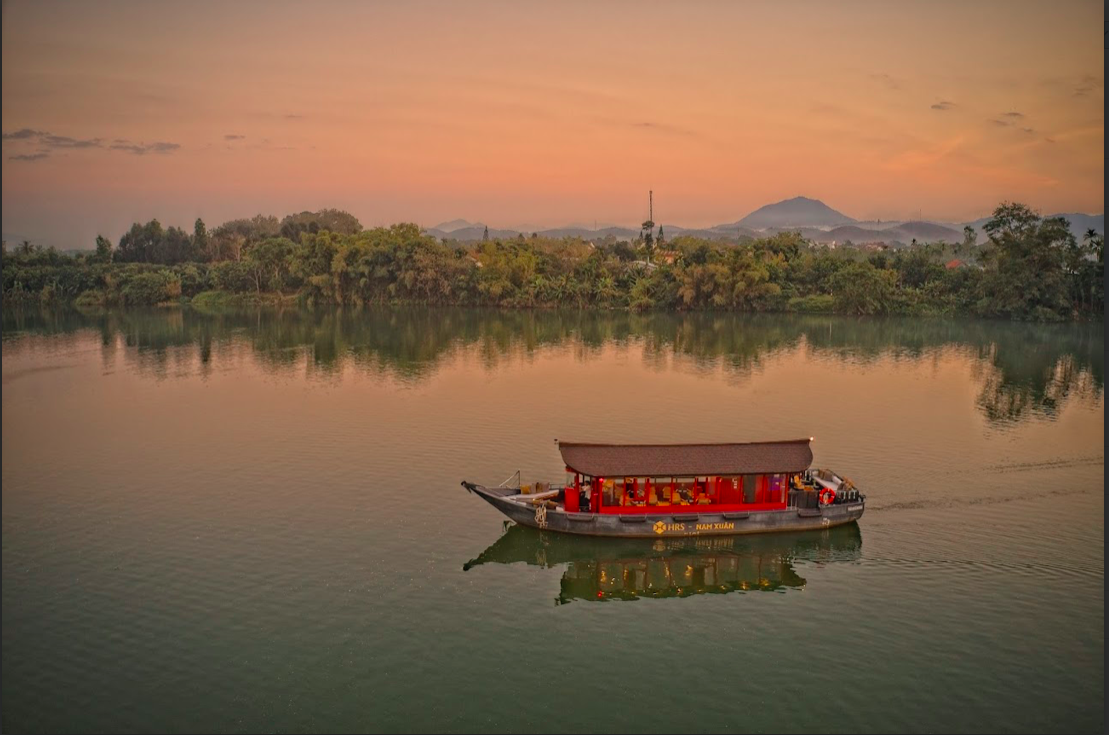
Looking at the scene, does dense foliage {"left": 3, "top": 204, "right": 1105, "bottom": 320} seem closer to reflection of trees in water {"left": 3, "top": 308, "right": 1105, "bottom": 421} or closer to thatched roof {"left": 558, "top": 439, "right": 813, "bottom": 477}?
reflection of trees in water {"left": 3, "top": 308, "right": 1105, "bottom": 421}

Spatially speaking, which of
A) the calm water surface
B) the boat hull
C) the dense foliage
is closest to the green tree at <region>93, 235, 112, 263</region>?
the dense foliage

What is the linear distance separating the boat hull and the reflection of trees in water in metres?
23.1

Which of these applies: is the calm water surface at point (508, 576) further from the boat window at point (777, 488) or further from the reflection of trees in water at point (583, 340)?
the reflection of trees in water at point (583, 340)

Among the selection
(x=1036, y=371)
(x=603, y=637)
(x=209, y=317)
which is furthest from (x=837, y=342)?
(x=209, y=317)

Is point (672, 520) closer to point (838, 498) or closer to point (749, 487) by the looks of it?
point (749, 487)

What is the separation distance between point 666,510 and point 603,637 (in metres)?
6.60

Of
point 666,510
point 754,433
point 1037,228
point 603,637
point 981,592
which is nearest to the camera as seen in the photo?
point 603,637

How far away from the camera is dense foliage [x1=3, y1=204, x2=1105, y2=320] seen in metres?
91.6

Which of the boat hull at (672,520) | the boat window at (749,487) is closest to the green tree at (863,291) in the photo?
the boat hull at (672,520)

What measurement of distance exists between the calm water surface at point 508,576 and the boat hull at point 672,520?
0.46 m

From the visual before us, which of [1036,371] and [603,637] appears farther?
[1036,371]

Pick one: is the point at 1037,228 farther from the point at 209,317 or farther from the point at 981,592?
the point at 209,317

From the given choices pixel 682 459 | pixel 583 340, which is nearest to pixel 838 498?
pixel 682 459

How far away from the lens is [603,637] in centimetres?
2278
